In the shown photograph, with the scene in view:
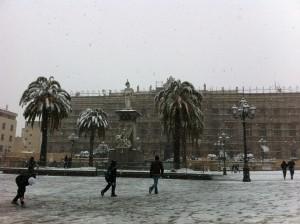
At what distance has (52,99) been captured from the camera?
128 feet

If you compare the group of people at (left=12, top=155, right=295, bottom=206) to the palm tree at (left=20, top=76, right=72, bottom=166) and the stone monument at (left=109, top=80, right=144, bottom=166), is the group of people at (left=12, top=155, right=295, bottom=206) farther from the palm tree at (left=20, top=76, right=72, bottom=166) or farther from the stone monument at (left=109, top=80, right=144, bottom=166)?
the palm tree at (left=20, top=76, right=72, bottom=166)

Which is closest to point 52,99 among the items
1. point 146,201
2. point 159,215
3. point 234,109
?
point 234,109

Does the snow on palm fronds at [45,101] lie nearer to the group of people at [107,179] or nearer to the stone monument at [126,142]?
the stone monument at [126,142]

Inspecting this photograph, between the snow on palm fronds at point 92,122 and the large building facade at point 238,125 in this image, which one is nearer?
the snow on palm fronds at point 92,122

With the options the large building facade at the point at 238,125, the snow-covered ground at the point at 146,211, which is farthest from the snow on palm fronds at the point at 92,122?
the snow-covered ground at the point at 146,211

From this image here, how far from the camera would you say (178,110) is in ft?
121

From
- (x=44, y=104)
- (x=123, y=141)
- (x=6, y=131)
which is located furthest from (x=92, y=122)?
(x=6, y=131)

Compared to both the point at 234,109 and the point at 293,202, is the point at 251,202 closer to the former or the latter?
the point at 293,202

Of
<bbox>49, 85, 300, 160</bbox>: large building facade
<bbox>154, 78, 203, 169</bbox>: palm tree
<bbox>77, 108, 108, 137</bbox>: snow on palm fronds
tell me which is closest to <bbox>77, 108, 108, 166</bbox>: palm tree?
<bbox>77, 108, 108, 137</bbox>: snow on palm fronds

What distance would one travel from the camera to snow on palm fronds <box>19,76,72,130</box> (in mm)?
38406

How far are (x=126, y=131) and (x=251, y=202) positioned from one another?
23522mm

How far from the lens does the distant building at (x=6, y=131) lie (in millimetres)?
85938

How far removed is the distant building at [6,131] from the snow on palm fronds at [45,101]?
49.3 m

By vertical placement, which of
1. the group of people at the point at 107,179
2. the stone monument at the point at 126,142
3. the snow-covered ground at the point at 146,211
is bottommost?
the snow-covered ground at the point at 146,211
